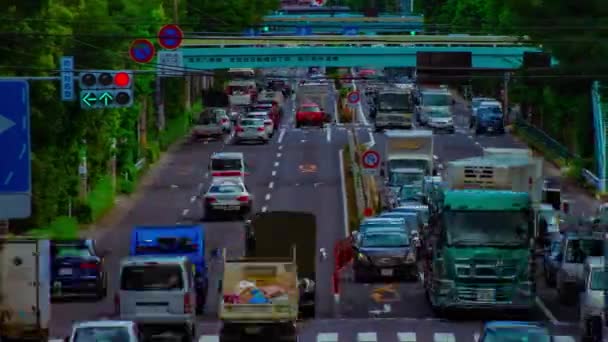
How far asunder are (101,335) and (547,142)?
6298 centimetres

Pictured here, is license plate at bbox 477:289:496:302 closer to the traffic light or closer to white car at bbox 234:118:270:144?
the traffic light

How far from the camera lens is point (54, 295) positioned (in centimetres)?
4588

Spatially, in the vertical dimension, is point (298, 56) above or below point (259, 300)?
above

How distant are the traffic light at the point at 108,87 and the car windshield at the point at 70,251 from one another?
5.60 m

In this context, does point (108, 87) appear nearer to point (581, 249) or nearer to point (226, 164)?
point (581, 249)

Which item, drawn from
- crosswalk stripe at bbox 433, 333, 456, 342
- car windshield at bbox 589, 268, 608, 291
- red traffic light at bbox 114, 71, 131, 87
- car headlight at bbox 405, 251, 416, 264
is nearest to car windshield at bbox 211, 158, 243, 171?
car headlight at bbox 405, 251, 416, 264

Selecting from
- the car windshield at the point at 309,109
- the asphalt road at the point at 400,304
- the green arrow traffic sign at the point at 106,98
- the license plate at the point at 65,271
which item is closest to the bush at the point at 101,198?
the asphalt road at the point at 400,304

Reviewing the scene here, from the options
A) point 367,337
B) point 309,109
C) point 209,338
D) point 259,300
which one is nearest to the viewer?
point 259,300

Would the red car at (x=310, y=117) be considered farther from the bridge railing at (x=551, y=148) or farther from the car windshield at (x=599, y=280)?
the car windshield at (x=599, y=280)

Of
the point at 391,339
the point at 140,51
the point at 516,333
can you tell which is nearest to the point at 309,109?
the point at 140,51

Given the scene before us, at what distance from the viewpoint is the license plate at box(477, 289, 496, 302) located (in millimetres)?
40406

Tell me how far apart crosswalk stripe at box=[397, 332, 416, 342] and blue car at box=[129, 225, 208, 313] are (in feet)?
20.4

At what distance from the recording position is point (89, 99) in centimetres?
4181

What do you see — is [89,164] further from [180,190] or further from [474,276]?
[474,276]
